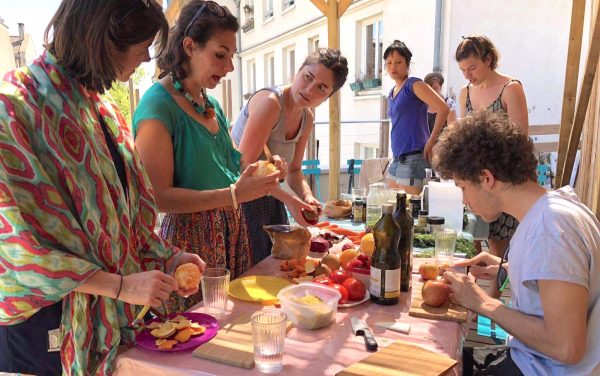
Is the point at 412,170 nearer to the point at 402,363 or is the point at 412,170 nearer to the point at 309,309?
the point at 309,309

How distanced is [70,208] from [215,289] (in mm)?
590

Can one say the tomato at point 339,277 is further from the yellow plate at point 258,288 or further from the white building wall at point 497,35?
the white building wall at point 497,35

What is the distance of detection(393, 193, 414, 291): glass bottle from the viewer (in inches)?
72.3

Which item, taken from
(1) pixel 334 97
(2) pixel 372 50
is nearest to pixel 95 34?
(1) pixel 334 97

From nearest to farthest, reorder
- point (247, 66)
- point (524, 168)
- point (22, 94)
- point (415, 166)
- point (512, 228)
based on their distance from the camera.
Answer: point (22, 94)
point (524, 168)
point (512, 228)
point (415, 166)
point (247, 66)

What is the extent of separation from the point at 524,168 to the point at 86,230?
1.42 m

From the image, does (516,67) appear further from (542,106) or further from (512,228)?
(512,228)

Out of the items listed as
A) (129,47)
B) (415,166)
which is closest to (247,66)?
(415,166)

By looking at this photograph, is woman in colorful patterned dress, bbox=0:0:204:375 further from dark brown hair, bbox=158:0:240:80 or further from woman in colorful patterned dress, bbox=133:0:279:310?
dark brown hair, bbox=158:0:240:80

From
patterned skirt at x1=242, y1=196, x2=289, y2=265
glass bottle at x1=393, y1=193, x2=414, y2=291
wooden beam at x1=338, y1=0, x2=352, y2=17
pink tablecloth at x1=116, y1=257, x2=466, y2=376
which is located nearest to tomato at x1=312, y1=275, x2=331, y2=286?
pink tablecloth at x1=116, y1=257, x2=466, y2=376

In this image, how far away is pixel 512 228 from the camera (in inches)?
136

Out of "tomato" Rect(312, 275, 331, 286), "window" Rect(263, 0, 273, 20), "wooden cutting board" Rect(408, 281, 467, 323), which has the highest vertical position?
"window" Rect(263, 0, 273, 20)

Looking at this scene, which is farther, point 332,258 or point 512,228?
point 512,228

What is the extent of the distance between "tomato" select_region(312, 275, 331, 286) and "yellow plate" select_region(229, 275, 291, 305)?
0.39 feet
